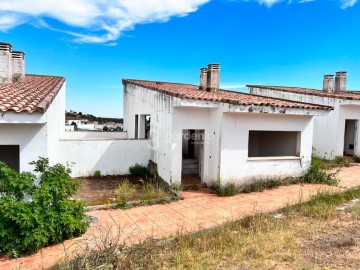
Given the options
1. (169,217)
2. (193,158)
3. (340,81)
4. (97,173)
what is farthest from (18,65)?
(340,81)

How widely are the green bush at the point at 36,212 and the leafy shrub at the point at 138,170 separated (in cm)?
699

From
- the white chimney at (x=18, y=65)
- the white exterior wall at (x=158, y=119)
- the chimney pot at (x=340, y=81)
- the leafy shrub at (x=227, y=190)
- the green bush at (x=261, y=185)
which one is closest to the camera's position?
the leafy shrub at (x=227, y=190)

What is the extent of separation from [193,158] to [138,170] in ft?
11.3

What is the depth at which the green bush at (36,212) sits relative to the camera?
5.80 metres

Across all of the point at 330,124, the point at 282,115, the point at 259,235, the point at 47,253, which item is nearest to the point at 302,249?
the point at 259,235

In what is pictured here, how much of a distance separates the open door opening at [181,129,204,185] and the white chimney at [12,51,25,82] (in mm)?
8659

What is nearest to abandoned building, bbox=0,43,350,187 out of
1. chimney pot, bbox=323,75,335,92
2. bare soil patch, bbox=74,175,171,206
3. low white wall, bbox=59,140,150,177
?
low white wall, bbox=59,140,150,177

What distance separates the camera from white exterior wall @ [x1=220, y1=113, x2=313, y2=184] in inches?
431

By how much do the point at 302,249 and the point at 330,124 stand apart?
13.8 m

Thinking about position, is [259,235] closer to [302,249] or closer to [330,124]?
[302,249]

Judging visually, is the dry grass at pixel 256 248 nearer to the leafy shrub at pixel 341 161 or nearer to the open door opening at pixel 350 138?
the leafy shrub at pixel 341 161

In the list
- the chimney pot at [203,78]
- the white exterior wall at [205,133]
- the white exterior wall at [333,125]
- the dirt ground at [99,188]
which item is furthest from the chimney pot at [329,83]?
the dirt ground at [99,188]

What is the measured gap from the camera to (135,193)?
10336 millimetres

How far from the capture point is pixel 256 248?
18.6 feet
